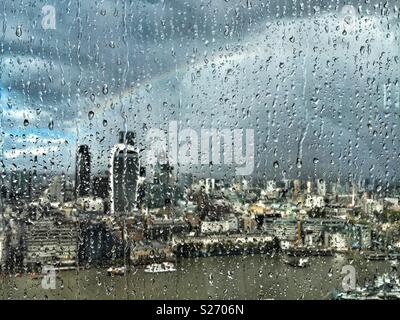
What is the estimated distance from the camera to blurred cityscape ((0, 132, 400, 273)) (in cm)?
304

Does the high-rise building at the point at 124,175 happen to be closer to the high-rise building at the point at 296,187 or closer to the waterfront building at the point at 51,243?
the waterfront building at the point at 51,243

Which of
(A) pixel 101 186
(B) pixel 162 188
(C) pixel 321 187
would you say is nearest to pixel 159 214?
(B) pixel 162 188

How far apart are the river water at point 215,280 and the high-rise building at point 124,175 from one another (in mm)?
537

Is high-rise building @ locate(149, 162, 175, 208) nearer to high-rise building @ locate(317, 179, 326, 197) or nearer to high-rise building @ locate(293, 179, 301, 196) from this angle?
high-rise building @ locate(293, 179, 301, 196)

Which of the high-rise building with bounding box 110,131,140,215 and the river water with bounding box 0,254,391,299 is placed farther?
the high-rise building with bounding box 110,131,140,215

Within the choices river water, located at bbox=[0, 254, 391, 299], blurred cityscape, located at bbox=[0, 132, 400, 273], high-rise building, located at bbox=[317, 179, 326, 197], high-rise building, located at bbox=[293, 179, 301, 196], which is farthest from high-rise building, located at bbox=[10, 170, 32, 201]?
high-rise building, located at bbox=[317, 179, 326, 197]

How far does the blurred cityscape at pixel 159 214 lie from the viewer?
304 centimetres

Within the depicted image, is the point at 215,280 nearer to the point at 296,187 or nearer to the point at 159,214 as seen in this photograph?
the point at 159,214

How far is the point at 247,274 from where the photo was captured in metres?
3.29

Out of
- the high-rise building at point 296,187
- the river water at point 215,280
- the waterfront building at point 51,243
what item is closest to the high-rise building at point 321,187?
the high-rise building at point 296,187

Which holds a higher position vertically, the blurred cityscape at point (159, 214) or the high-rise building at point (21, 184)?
the high-rise building at point (21, 184)
